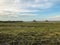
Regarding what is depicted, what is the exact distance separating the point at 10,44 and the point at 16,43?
31.7 inches

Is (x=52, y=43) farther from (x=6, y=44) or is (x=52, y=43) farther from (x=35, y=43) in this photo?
(x=6, y=44)

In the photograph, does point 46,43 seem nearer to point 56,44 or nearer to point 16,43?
point 56,44

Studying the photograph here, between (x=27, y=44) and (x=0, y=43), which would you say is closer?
(x=27, y=44)

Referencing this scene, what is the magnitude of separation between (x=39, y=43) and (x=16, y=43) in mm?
3087

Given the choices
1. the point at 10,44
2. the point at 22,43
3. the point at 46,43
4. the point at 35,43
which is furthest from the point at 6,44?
the point at 46,43

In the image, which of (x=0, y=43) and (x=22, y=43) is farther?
(x=0, y=43)

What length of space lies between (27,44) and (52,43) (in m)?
3.54

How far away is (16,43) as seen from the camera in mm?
19688

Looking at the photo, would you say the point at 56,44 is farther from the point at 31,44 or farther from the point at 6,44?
the point at 6,44

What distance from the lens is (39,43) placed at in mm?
19906

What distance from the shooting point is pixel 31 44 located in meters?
19.4

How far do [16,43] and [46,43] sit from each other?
4.19m

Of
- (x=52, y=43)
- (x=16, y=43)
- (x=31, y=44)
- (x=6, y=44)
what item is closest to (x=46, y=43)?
(x=52, y=43)

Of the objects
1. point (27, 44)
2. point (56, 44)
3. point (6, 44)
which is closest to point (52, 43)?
point (56, 44)
